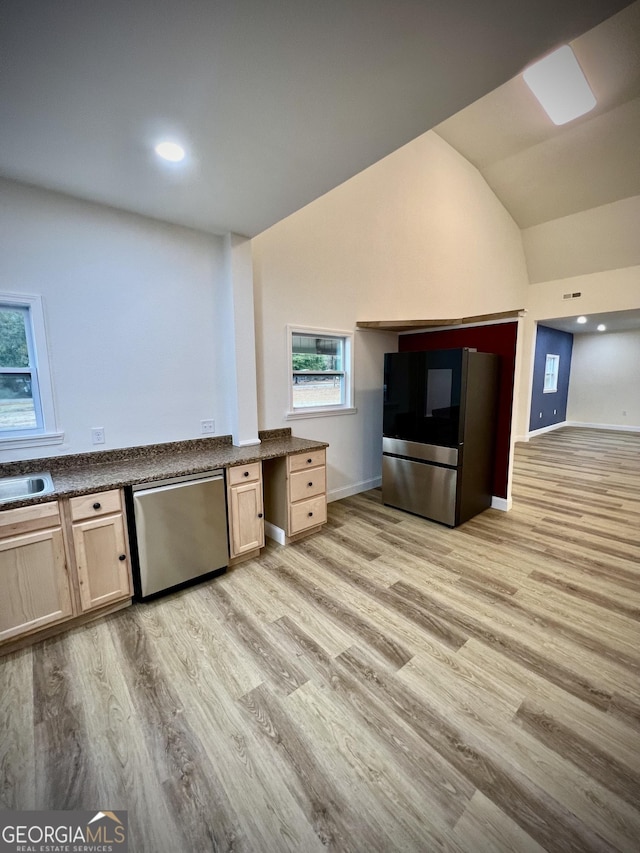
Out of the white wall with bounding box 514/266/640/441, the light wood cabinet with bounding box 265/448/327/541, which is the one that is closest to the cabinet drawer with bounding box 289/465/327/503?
the light wood cabinet with bounding box 265/448/327/541

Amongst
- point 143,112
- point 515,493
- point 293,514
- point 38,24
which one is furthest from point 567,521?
point 38,24

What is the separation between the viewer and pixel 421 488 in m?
3.56

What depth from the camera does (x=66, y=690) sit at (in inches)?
65.3

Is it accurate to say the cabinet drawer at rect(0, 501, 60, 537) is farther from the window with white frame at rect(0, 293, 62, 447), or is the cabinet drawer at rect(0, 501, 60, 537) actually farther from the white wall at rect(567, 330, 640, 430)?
the white wall at rect(567, 330, 640, 430)

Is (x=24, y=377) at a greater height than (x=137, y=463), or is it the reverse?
(x=24, y=377)

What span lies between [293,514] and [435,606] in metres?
1.35

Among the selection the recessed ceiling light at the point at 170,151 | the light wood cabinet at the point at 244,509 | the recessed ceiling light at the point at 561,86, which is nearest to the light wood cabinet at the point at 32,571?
the light wood cabinet at the point at 244,509

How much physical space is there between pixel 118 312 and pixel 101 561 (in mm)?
1738

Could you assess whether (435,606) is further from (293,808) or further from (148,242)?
(148,242)

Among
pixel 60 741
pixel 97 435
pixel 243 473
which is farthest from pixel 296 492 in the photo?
pixel 60 741

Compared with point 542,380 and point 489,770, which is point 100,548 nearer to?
point 489,770

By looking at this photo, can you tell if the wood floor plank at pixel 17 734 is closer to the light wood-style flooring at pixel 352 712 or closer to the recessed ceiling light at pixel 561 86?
the light wood-style flooring at pixel 352 712

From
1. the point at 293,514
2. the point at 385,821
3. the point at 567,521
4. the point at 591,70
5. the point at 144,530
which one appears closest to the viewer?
the point at 385,821

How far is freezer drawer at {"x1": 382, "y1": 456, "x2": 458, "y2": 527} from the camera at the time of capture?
11.0 ft
